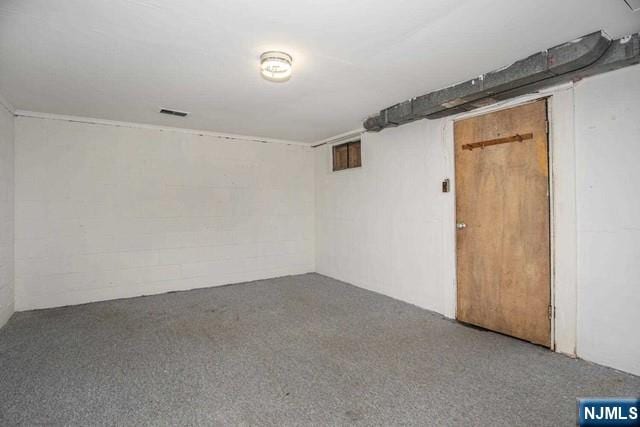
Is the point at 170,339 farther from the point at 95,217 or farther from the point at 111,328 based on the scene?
the point at 95,217

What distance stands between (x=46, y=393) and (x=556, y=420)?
3194 millimetres

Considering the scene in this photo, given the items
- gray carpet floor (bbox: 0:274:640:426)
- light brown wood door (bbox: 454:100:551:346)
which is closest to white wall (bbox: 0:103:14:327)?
gray carpet floor (bbox: 0:274:640:426)

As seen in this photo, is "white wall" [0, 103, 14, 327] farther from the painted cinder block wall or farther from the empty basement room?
the painted cinder block wall

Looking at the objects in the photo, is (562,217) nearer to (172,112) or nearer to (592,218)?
(592,218)

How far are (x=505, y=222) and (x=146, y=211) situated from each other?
4.48 metres

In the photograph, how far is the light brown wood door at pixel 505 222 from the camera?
2.88 m

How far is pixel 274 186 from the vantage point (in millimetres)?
5730

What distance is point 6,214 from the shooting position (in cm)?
364

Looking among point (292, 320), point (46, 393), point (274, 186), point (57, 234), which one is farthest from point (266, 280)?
point (46, 393)

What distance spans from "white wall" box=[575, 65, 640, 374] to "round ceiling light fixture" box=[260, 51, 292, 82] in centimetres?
234

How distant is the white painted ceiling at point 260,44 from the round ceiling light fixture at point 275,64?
7 centimetres

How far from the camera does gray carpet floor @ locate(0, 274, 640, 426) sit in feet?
6.48

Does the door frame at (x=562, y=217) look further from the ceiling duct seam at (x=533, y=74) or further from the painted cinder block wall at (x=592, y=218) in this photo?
the ceiling duct seam at (x=533, y=74)

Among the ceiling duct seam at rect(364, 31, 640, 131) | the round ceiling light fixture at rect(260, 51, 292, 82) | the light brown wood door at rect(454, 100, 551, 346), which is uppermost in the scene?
the round ceiling light fixture at rect(260, 51, 292, 82)
